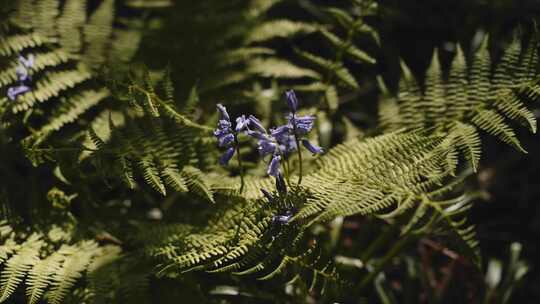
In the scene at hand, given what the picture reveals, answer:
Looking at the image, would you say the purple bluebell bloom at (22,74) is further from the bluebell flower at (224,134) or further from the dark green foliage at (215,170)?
the bluebell flower at (224,134)

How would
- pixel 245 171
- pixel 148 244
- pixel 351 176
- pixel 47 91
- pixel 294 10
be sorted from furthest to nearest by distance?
pixel 294 10, pixel 245 171, pixel 47 91, pixel 148 244, pixel 351 176

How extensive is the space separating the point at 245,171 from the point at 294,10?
138 cm

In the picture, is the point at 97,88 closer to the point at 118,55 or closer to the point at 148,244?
the point at 118,55

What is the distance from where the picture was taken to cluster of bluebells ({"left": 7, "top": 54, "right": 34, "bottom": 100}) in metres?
2.00

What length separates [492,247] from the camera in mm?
2865

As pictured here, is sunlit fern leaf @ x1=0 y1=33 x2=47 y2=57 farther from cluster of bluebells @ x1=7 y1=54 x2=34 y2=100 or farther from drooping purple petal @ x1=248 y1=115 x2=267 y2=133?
drooping purple petal @ x1=248 y1=115 x2=267 y2=133

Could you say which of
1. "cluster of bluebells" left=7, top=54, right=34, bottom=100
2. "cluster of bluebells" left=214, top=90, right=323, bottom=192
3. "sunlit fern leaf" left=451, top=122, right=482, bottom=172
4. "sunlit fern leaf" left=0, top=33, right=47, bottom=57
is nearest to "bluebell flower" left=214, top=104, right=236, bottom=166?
"cluster of bluebells" left=214, top=90, right=323, bottom=192

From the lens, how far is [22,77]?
204 cm

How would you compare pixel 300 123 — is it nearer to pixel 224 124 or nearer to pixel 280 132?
pixel 280 132

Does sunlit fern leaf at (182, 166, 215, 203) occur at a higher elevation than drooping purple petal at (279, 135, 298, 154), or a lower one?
lower

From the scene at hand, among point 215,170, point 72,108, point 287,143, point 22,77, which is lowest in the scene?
point 215,170

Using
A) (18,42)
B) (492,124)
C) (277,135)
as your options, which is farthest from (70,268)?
(492,124)

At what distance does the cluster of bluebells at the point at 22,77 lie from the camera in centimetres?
200

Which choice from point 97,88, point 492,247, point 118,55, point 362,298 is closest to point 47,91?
point 97,88
